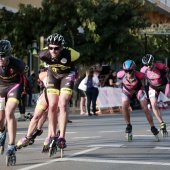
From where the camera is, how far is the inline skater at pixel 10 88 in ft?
30.5

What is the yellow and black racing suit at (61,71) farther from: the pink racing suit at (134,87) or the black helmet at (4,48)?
the pink racing suit at (134,87)

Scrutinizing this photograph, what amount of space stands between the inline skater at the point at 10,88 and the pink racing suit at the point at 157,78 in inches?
204

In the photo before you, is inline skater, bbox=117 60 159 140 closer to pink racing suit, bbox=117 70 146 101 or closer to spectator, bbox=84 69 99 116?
pink racing suit, bbox=117 70 146 101

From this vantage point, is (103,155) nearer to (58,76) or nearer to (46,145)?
(46,145)

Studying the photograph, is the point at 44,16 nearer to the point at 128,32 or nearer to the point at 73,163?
the point at 128,32

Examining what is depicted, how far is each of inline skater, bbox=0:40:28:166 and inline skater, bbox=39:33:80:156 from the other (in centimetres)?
56

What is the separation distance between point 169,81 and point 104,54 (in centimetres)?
1420

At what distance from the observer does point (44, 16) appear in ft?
93.2

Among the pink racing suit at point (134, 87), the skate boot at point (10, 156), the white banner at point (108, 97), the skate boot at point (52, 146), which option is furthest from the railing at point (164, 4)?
the skate boot at point (10, 156)

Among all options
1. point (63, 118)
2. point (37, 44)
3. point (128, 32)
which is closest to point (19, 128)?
point (63, 118)

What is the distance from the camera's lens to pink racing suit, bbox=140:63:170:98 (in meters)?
14.3

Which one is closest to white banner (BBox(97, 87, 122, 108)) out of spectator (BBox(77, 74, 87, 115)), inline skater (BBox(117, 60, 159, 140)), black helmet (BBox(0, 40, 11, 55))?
spectator (BBox(77, 74, 87, 115))

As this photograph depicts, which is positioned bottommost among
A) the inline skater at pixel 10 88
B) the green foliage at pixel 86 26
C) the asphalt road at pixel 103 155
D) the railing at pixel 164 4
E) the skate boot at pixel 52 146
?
the asphalt road at pixel 103 155

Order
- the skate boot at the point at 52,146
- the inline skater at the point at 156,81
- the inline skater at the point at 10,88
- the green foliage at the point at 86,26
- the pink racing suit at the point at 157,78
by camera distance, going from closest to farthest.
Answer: the inline skater at the point at 10,88
the skate boot at the point at 52,146
the inline skater at the point at 156,81
the pink racing suit at the point at 157,78
the green foliage at the point at 86,26
